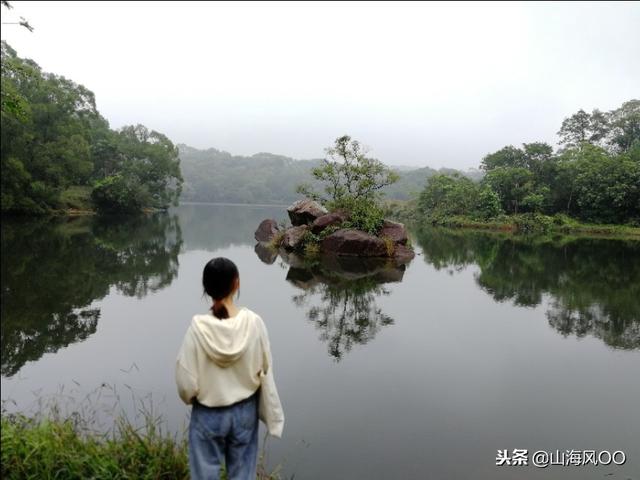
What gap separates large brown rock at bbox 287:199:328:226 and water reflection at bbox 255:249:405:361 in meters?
2.77

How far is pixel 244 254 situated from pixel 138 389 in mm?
13601

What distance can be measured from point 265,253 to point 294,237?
149 centimetres

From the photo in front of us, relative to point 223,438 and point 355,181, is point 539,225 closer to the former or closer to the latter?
point 355,181

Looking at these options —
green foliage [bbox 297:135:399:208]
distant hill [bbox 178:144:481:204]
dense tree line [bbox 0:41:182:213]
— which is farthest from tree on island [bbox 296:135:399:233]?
distant hill [bbox 178:144:481:204]

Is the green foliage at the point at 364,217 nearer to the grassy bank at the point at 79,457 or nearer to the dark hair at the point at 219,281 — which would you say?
the grassy bank at the point at 79,457

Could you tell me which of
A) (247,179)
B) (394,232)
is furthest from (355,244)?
(247,179)

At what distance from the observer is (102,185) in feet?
124

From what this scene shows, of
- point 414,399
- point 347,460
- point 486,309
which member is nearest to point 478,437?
point 414,399

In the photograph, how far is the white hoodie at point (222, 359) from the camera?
2.20m

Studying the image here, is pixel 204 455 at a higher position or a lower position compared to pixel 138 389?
higher

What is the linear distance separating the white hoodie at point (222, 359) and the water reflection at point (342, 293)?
4250mm

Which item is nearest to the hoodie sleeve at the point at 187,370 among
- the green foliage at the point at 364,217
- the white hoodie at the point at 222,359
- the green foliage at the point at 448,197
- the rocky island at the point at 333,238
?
the white hoodie at the point at 222,359

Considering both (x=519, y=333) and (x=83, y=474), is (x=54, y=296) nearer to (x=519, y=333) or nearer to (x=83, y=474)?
(x=83, y=474)

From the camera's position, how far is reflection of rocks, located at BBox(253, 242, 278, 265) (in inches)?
667
